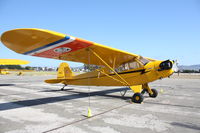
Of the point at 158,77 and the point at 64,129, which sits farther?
the point at 158,77

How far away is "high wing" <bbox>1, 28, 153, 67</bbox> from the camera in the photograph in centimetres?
496

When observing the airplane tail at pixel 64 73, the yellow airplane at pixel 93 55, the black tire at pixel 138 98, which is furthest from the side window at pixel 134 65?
the airplane tail at pixel 64 73

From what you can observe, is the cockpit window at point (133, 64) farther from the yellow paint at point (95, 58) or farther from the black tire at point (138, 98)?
the black tire at point (138, 98)

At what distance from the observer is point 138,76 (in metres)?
8.08

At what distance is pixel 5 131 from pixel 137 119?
3580 millimetres

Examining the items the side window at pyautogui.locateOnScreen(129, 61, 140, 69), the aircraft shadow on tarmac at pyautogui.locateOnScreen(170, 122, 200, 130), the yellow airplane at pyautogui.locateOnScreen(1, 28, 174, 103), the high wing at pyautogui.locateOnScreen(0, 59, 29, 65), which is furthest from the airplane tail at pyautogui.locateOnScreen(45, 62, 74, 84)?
the high wing at pyautogui.locateOnScreen(0, 59, 29, 65)

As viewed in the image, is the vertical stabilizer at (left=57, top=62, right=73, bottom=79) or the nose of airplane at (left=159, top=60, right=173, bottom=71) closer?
the nose of airplane at (left=159, top=60, right=173, bottom=71)

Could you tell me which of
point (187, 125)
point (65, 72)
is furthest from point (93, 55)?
point (187, 125)

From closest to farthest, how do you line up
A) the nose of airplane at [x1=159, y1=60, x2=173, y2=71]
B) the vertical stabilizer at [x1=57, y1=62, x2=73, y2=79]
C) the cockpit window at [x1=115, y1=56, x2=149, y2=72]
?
1. the nose of airplane at [x1=159, y1=60, x2=173, y2=71]
2. the cockpit window at [x1=115, y1=56, x2=149, y2=72]
3. the vertical stabilizer at [x1=57, y1=62, x2=73, y2=79]

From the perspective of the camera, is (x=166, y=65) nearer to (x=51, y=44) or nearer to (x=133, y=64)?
(x=133, y=64)

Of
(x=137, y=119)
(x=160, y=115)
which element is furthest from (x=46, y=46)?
(x=160, y=115)

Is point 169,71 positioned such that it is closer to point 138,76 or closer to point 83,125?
point 138,76

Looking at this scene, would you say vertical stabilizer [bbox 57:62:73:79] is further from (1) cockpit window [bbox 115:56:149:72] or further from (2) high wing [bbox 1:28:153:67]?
(1) cockpit window [bbox 115:56:149:72]

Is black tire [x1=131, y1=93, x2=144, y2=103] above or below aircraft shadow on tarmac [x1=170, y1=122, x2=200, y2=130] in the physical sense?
above
